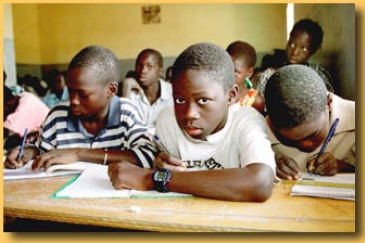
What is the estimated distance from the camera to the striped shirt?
1.38 metres

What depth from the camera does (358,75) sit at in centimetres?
106

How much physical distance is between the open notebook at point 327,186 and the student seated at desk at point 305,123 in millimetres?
27

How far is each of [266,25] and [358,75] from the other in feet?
1.43

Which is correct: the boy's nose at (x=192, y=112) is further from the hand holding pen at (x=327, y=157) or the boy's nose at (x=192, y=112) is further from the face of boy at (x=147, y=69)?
the face of boy at (x=147, y=69)

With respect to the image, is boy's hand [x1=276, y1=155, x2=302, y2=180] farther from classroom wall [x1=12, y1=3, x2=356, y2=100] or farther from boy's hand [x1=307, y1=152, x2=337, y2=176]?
classroom wall [x1=12, y1=3, x2=356, y2=100]

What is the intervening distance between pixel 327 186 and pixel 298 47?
27.0 inches

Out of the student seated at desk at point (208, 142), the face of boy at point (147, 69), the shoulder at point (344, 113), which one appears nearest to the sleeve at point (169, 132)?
the student seated at desk at point (208, 142)

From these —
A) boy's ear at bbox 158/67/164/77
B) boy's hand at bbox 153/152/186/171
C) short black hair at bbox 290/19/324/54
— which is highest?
short black hair at bbox 290/19/324/54

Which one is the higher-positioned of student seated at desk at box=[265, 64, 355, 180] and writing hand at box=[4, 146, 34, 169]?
student seated at desk at box=[265, 64, 355, 180]

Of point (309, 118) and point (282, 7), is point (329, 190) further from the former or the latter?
point (282, 7)

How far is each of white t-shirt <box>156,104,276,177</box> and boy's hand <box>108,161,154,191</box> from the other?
0.59 ft

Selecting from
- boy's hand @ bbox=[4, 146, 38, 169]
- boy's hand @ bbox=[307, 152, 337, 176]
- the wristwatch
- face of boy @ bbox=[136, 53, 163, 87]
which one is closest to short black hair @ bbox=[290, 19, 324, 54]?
boy's hand @ bbox=[307, 152, 337, 176]

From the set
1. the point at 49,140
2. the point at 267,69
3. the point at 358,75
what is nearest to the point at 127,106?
the point at 49,140

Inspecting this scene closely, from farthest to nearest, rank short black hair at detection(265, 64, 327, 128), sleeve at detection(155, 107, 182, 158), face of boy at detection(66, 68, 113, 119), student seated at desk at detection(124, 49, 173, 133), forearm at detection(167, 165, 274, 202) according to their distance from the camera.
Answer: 1. student seated at desk at detection(124, 49, 173, 133)
2. face of boy at detection(66, 68, 113, 119)
3. sleeve at detection(155, 107, 182, 158)
4. short black hair at detection(265, 64, 327, 128)
5. forearm at detection(167, 165, 274, 202)
